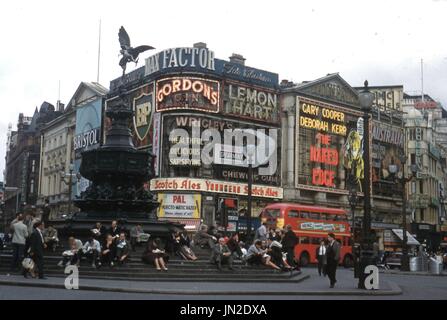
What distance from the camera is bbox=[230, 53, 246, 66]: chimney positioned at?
6166 centimetres

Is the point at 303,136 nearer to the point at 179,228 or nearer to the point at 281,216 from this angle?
the point at 281,216

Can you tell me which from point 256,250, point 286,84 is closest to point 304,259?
point 256,250

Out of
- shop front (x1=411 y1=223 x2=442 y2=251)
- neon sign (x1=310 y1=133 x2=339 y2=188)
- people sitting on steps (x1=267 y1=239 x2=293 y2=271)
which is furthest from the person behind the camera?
shop front (x1=411 y1=223 x2=442 y2=251)

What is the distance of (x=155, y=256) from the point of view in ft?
65.3

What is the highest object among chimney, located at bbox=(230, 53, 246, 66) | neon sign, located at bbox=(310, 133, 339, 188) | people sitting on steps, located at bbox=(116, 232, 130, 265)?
chimney, located at bbox=(230, 53, 246, 66)

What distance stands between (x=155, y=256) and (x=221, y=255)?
245 cm

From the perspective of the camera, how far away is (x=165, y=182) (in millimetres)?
52688

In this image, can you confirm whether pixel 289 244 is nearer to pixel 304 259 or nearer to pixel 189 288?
pixel 189 288

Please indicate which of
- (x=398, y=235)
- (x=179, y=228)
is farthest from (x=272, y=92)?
(x=179, y=228)

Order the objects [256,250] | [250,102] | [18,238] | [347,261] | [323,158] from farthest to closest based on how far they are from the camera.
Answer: [323,158] → [250,102] → [347,261] → [256,250] → [18,238]

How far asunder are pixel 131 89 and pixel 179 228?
37.4 m

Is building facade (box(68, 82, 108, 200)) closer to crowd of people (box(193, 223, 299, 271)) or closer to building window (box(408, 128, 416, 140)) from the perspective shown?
building window (box(408, 128, 416, 140))

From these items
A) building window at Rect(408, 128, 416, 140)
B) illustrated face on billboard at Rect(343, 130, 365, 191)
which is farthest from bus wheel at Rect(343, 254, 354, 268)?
building window at Rect(408, 128, 416, 140)

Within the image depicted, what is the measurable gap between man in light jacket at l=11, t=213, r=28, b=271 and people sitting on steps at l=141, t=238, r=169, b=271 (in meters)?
3.71
